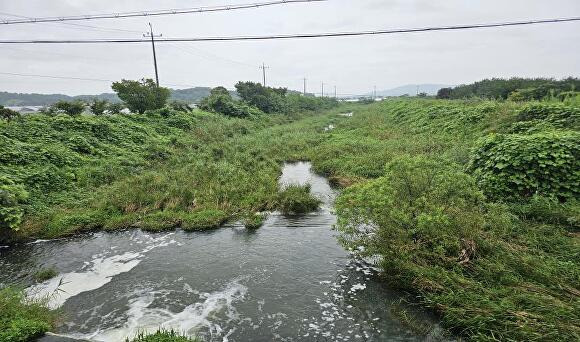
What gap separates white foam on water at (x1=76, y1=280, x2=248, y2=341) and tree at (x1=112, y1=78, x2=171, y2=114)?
25219 millimetres

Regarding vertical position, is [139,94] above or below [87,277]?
above

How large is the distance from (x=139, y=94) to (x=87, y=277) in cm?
2425

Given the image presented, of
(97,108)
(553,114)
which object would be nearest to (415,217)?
(553,114)

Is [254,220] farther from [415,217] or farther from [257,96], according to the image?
[257,96]

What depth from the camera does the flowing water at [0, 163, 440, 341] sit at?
21.4 feet

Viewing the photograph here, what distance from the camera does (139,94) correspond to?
96.3ft

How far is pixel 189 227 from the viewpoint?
36.1 feet

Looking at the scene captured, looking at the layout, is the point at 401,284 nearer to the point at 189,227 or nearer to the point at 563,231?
the point at 563,231

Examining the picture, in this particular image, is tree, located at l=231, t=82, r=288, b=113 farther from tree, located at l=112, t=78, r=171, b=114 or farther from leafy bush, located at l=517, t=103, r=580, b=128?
leafy bush, located at l=517, t=103, r=580, b=128

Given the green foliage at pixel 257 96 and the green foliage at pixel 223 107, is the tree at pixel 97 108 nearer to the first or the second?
the green foliage at pixel 223 107

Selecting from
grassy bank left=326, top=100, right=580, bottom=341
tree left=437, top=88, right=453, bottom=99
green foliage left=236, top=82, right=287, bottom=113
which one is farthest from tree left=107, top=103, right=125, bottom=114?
tree left=437, top=88, right=453, bottom=99

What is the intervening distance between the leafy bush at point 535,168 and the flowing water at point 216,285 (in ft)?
17.0

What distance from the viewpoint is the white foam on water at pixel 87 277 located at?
302 inches

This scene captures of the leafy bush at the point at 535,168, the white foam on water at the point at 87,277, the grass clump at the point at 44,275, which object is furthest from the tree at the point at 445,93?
the grass clump at the point at 44,275
